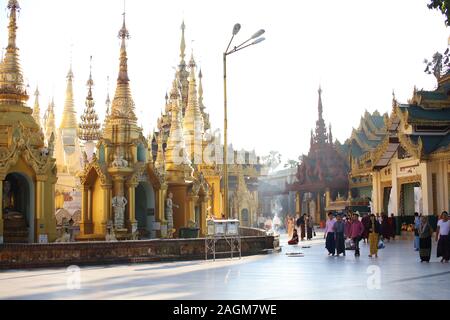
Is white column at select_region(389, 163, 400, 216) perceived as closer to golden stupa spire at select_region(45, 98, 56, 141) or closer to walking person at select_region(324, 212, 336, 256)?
walking person at select_region(324, 212, 336, 256)

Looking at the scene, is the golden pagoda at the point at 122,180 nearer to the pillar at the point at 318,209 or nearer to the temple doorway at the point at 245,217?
the temple doorway at the point at 245,217

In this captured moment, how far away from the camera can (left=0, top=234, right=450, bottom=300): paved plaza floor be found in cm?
1155

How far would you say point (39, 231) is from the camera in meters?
22.3

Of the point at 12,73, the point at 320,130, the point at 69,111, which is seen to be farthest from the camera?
the point at 320,130

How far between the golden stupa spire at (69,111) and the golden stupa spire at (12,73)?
2548 centimetres

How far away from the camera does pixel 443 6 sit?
652 inches

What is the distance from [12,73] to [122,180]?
589cm

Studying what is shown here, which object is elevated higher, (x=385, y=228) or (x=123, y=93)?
(x=123, y=93)

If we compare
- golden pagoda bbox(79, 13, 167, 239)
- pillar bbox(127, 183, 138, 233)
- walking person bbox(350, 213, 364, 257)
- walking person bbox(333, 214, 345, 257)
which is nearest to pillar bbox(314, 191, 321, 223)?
golden pagoda bbox(79, 13, 167, 239)

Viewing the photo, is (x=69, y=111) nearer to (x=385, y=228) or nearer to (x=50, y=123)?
(x=50, y=123)

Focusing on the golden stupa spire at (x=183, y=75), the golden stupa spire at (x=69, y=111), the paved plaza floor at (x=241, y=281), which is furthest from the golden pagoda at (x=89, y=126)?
the paved plaza floor at (x=241, y=281)

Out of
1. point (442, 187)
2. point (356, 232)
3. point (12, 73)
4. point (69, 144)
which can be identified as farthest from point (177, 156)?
point (69, 144)
